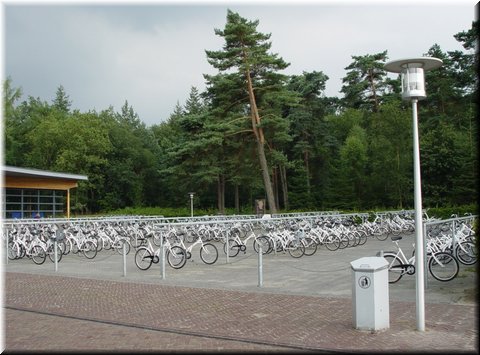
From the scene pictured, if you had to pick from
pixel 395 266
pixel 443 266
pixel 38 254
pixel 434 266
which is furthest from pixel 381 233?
pixel 38 254

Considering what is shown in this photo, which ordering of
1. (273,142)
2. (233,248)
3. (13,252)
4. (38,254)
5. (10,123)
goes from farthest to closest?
(10,123), (273,142), (233,248), (13,252), (38,254)

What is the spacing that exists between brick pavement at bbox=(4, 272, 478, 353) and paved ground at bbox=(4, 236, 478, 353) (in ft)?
0.04

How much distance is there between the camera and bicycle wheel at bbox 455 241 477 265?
457 inches

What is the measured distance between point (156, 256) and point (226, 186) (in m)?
43.7

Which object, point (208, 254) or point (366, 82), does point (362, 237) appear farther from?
point (366, 82)

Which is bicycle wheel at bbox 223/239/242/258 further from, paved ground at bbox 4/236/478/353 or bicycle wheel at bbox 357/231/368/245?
bicycle wheel at bbox 357/231/368/245

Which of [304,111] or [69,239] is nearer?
[69,239]

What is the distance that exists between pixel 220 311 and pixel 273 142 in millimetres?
37407

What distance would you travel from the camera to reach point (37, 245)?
1481 cm

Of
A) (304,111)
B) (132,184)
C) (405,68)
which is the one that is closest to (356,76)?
(304,111)

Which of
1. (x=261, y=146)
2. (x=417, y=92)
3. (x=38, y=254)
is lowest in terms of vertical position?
(x=38, y=254)

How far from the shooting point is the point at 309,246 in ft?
51.3

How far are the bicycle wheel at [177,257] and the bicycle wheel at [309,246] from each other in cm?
389

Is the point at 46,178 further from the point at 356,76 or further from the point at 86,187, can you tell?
the point at 356,76
